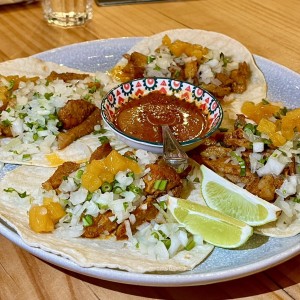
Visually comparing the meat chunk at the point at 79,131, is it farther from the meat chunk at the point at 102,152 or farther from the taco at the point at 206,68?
the taco at the point at 206,68

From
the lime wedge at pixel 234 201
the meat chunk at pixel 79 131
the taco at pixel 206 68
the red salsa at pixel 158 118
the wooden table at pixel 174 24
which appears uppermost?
the lime wedge at pixel 234 201

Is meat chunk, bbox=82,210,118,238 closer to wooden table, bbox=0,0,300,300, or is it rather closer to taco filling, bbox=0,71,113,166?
taco filling, bbox=0,71,113,166

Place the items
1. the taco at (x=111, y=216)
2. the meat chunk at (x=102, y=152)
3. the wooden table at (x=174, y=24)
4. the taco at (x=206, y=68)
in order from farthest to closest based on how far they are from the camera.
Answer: the wooden table at (x=174, y=24)
the taco at (x=206, y=68)
the meat chunk at (x=102, y=152)
the taco at (x=111, y=216)

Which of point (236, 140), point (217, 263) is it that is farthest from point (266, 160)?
point (217, 263)

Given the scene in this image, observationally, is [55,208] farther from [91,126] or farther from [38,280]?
[91,126]

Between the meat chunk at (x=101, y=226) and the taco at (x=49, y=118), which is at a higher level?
the meat chunk at (x=101, y=226)

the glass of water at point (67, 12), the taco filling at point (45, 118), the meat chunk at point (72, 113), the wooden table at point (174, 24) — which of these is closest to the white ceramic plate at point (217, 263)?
the taco filling at point (45, 118)
